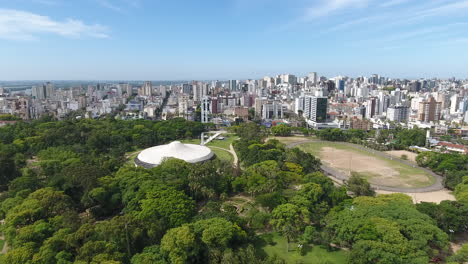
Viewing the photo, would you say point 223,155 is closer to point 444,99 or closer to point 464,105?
point 464,105

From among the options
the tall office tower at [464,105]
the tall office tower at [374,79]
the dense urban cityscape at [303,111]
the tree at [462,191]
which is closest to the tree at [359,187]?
the tree at [462,191]

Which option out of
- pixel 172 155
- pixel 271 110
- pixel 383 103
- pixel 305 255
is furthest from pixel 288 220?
pixel 383 103

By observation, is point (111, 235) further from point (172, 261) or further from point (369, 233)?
point (369, 233)

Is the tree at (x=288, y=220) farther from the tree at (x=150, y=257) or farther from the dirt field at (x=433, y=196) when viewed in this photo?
the dirt field at (x=433, y=196)

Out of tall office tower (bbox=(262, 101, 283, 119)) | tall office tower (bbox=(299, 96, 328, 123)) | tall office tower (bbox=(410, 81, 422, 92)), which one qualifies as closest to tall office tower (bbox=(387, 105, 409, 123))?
tall office tower (bbox=(299, 96, 328, 123))

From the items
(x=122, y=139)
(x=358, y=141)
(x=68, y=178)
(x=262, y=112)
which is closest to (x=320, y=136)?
(x=358, y=141)

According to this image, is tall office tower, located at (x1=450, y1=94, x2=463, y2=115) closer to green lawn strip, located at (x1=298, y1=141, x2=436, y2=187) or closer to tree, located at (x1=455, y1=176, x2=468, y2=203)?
green lawn strip, located at (x1=298, y1=141, x2=436, y2=187)
